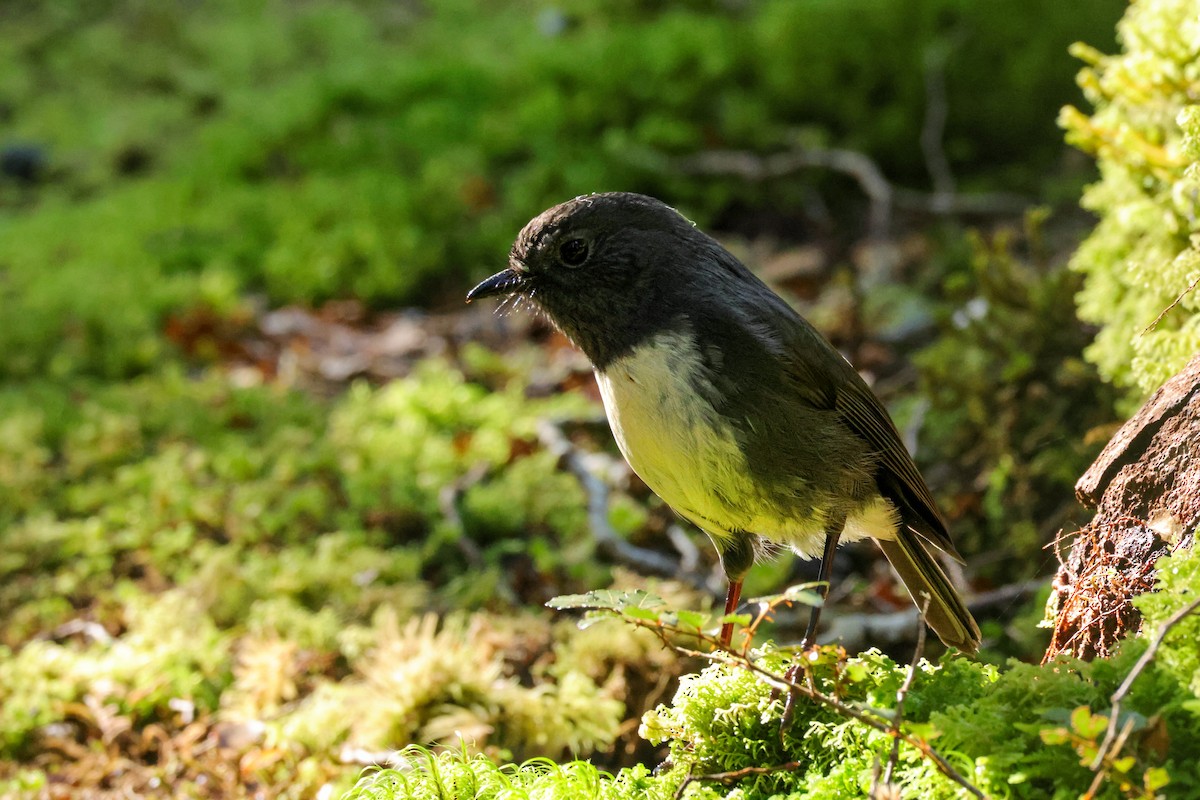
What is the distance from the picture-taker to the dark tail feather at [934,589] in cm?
334

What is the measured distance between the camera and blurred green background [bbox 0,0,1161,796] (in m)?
4.08

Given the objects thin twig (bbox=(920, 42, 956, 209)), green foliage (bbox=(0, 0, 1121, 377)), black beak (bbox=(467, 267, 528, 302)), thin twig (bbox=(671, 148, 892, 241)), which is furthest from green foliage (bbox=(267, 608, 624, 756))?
thin twig (bbox=(920, 42, 956, 209))

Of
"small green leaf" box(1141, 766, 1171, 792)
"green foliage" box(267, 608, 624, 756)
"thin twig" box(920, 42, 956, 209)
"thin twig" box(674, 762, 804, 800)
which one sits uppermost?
"thin twig" box(920, 42, 956, 209)

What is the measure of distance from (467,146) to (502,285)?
5.65 m

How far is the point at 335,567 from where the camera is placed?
15.6 feet

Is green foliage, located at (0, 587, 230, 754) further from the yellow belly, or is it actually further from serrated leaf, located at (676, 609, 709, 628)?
serrated leaf, located at (676, 609, 709, 628)

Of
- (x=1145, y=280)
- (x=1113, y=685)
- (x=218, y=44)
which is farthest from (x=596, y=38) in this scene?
(x=1113, y=685)

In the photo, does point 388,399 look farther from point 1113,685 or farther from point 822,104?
point 1113,685

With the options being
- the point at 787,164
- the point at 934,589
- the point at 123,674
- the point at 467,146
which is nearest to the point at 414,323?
the point at 467,146

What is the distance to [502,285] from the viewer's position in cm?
338

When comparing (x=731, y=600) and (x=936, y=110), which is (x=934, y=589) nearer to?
(x=731, y=600)

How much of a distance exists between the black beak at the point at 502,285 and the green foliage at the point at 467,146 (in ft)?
13.5

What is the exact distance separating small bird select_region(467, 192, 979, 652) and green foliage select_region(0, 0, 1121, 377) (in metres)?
4.47

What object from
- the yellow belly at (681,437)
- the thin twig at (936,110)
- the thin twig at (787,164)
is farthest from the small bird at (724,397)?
the thin twig at (936,110)
